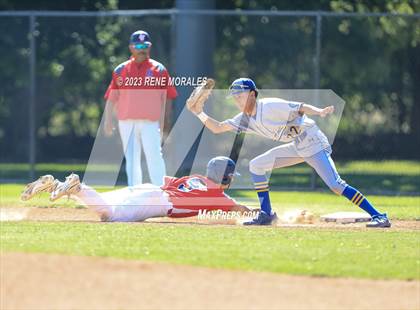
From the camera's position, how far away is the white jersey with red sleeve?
12578mm

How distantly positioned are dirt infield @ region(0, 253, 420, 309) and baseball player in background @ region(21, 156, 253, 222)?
8.94 ft

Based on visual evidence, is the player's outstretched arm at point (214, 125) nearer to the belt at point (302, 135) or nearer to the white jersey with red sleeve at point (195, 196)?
the white jersey with red sleeve at point (195, 196)

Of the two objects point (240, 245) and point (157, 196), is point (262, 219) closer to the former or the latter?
point (157, 196)

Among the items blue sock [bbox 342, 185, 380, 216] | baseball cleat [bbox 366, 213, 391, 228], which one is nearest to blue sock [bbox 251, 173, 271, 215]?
blue sock [bbox 342, 185, 380, 216]

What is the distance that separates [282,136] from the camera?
12391 mm

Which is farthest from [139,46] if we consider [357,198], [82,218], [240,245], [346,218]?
[240,245]

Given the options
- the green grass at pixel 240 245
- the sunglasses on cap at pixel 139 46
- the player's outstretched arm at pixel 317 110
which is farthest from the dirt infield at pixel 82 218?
the sunglasses on cap at pixel 139 46

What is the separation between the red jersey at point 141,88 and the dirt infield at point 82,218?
155cm

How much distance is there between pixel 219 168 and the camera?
1266 centimetres

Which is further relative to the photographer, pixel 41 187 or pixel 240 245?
pixel 41 187

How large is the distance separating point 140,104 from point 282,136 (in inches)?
103

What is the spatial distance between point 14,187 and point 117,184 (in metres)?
1.78

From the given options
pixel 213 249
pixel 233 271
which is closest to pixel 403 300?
pixel 233 271

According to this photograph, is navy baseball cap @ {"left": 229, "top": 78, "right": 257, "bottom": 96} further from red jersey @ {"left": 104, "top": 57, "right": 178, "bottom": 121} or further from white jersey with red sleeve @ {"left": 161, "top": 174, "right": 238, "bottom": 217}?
A: red jersey @ {"left": 104, "top": 57, "right": 178, "bottom": 121}
